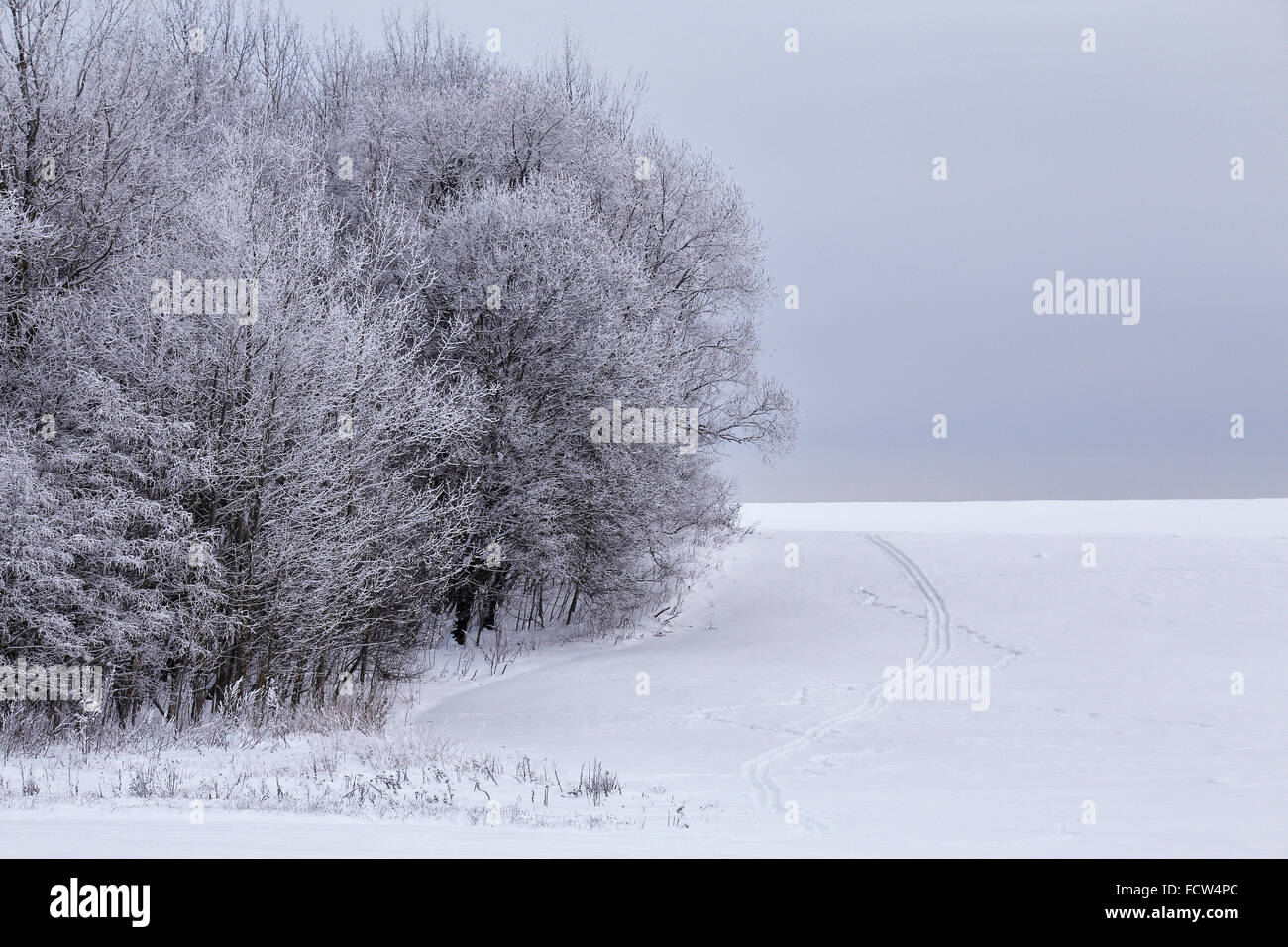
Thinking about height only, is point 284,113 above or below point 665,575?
above

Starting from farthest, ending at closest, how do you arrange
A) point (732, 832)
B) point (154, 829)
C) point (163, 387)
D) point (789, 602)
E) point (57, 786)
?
point (789, 602)
point (163, 387)
point (57, 786)
point (732, 832)
point (154, 829)

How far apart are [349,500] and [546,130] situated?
15990 millimetres

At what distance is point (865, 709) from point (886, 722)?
1.16 m

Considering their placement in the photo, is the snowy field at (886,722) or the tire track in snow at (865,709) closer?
the snowy field at (886,722)

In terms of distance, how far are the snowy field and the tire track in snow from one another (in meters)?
0.08

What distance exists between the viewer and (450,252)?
2431 cm

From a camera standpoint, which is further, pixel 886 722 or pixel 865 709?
pixel 865 709

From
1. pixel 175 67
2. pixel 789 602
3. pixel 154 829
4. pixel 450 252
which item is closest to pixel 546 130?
pixel 450 252

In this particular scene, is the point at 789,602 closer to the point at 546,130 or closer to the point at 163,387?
the point at 546,130

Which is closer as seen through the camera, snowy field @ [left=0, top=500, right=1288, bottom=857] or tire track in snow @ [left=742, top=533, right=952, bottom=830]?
snowy field @ [left=0, top=500, right=1288, bottom=857]

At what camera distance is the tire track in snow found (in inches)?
423

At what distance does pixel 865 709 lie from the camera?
1719cm

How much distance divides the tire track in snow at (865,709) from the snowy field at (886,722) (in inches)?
3.0

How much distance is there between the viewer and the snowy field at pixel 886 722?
A: 7.40 meters
